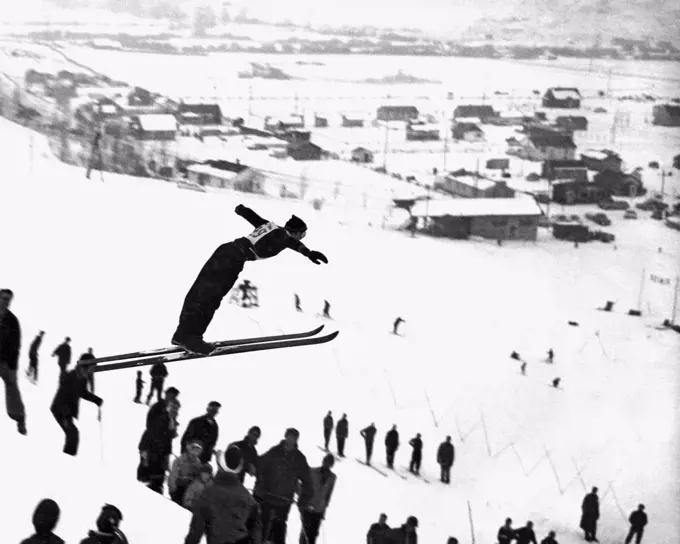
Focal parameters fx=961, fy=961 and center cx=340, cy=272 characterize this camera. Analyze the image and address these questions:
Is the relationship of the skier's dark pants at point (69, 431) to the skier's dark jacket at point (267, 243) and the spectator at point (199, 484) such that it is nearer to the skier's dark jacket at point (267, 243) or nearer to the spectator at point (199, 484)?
the spectator at point (199, 484)

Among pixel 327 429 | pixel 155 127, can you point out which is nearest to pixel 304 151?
pixel 155 127

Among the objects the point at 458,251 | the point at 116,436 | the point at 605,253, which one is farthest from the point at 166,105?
the point at 116,436

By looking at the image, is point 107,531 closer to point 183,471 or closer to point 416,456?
point 183,471

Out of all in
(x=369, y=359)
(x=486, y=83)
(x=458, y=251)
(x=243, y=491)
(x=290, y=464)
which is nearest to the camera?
(x=243, y=491)

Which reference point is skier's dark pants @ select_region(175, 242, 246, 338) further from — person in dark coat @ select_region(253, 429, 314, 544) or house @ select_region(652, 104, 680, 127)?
house @ select_region(652, 104, 680, 127)

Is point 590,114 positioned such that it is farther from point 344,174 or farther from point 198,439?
point 198,439

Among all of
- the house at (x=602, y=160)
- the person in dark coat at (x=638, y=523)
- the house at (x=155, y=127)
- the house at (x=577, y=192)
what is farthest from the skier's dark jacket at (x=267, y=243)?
the house at (x=602, y=160)
